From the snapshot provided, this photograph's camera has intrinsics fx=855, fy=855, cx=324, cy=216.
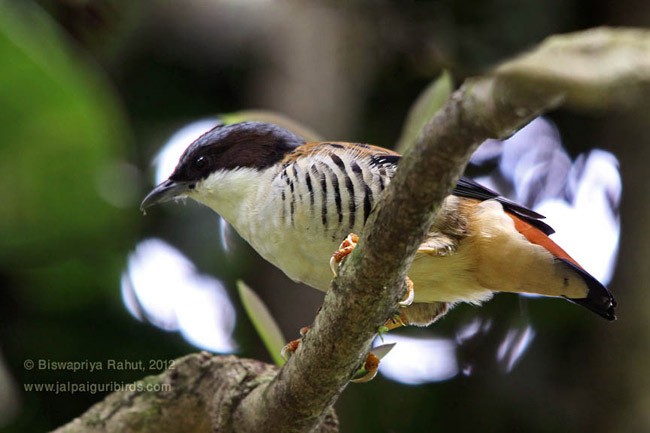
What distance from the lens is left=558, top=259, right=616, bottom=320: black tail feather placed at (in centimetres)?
276

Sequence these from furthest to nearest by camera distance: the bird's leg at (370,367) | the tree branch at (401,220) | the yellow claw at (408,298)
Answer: the bird's leg at (370,367) → the yellow claw at (408,298) → the tree branch at (401,220)

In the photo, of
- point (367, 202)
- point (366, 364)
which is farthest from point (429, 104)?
point (366, 364)

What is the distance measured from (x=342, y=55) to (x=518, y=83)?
9.78 ft

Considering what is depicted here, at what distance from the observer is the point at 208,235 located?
4.31 meters

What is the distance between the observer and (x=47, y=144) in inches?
53.4

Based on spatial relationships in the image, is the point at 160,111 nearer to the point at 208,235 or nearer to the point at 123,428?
the point at 208,235

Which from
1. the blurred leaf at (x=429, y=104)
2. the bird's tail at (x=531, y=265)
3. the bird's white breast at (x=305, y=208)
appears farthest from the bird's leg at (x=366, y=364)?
the blurred leaf at (x=429, y=104)

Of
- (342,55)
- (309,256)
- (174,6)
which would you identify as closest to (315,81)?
(342,55)

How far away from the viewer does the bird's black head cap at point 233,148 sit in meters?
3.18

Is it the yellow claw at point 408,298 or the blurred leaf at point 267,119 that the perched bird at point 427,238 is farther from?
the yellow claw at point 408,298

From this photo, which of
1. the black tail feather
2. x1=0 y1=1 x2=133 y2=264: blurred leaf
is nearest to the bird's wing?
the black tail feather

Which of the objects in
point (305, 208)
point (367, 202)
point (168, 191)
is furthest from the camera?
point (168, 191)

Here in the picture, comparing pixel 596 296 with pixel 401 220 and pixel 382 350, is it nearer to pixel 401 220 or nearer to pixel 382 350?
pixel 382 350

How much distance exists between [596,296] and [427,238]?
58 cm
